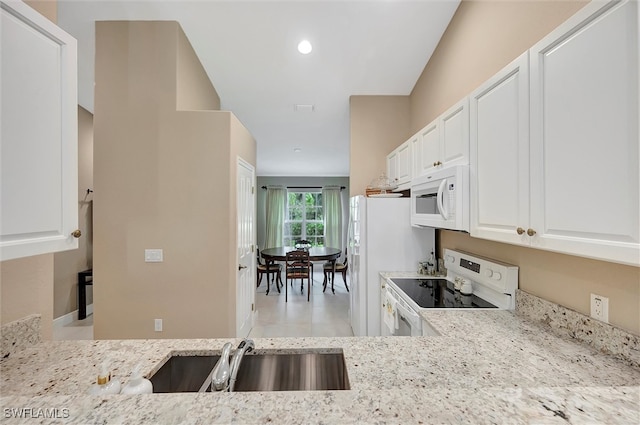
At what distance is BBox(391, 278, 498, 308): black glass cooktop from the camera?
1720mm

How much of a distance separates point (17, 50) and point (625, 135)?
1924 mm

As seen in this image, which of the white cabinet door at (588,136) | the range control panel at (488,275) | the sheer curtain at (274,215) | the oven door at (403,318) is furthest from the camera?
the sheer curtain at (274,215)

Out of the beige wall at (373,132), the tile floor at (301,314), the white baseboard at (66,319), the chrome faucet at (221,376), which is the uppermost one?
the beige wall at (373,132)

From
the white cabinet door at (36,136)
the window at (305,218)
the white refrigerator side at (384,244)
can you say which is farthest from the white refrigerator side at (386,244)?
the window at (305,218)

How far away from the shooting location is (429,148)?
7.12 feet

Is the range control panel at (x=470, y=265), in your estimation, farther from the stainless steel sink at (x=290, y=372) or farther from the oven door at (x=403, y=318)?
the stainless steel sink at (x=290, y=372)

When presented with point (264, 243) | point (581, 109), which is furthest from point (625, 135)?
point (264, 243)

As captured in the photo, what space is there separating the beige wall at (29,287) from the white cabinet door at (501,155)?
2130 mm

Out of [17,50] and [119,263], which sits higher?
[17,50]

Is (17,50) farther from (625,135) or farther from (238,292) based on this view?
(238,292)

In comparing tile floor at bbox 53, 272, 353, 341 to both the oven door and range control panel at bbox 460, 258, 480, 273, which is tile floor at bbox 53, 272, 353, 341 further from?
range control panel at bbox 460, 258, 480, 273

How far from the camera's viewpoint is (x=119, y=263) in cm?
235

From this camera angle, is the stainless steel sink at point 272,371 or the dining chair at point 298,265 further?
the dining chair at point 298,265

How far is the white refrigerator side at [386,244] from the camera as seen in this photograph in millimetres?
2691
